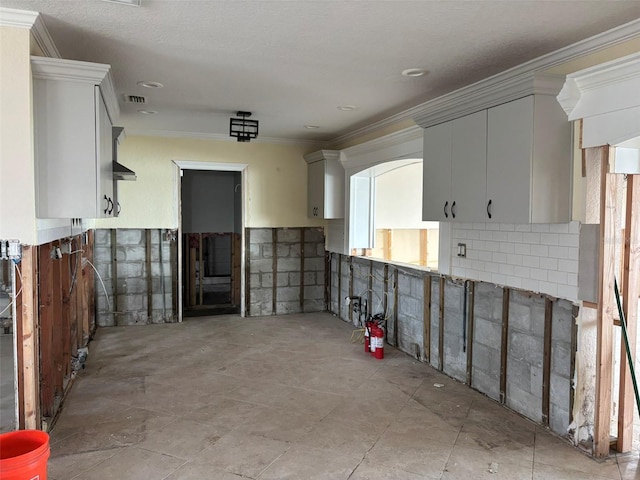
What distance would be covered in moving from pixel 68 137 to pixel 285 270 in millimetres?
4560

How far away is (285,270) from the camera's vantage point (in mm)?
7168

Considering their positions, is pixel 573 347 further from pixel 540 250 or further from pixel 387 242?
pixel 387 242

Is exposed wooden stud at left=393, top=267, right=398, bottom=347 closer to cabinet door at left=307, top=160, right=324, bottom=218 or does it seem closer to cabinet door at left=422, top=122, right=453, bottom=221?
cabinet door at left=422, top=122, right=453, bottom=221

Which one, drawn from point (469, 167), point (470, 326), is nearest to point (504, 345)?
point (470, 326)

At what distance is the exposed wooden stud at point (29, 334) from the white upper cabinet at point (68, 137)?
0.29 meters

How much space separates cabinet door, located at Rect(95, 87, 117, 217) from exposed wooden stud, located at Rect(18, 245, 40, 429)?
1.59ft

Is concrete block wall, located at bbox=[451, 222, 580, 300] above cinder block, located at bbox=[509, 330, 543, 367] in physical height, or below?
above

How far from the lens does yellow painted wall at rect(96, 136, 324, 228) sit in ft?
20.9

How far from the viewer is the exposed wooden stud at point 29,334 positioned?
273 centimetres

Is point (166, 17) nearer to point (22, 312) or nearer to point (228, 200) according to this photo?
point (22, 312)

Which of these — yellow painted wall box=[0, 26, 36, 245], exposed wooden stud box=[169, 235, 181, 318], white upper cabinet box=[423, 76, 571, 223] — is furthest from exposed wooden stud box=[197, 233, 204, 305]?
yellow painted wall box=[0, 26, 36, 245]

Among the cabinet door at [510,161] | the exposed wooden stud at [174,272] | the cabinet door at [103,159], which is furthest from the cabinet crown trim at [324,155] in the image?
the cabinet door at [103,159]

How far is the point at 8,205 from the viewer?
2654mm

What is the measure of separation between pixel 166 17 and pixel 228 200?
565 centimetres
